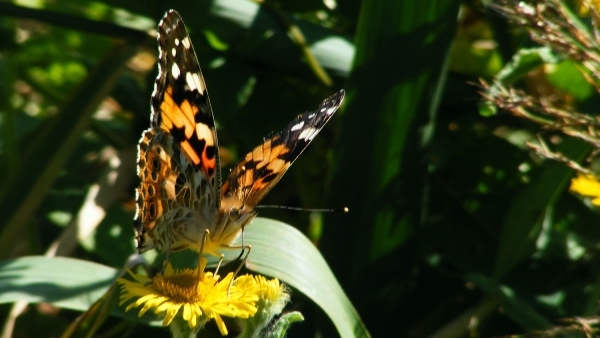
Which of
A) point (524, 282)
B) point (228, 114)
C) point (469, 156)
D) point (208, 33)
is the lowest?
point (524, 282)

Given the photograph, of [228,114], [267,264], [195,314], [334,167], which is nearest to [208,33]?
[228,114]

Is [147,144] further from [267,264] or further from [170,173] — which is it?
[267,264]

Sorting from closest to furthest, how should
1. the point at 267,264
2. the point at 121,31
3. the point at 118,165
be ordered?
the point at 267,264 → the point at 121,31 → the point at 118,165

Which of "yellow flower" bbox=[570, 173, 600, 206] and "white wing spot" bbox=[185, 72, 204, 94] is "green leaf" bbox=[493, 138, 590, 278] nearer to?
"yellow flower" bbox=[570, 173, 600, 206]

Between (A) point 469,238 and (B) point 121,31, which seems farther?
(B) point 121,31

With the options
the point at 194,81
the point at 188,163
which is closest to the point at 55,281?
the point at 188,163

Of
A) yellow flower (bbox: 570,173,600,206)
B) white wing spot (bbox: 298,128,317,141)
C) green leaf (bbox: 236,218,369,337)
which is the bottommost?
green leaf (bbox: 236,218,369,337)

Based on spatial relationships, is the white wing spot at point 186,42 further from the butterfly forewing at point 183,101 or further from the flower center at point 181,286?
the flower center at point 181,286

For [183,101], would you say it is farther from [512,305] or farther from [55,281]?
[512,305]

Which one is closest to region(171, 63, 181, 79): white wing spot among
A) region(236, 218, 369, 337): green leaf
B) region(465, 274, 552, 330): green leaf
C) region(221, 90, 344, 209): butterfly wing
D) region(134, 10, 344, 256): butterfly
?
region(134, 10, 344, 256): butterfly
